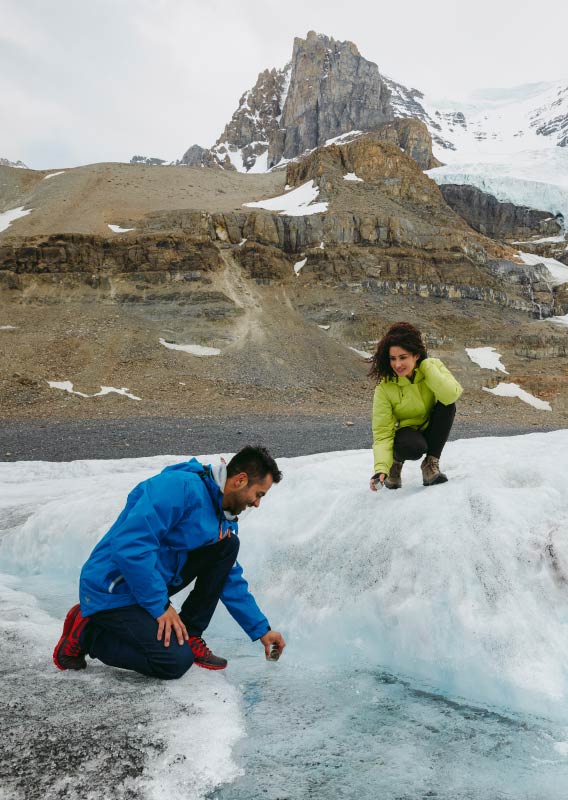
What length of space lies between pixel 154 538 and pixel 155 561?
120mm

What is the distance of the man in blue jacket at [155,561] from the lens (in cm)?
257

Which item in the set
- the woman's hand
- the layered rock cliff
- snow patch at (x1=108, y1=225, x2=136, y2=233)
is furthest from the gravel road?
the layered rock cliff

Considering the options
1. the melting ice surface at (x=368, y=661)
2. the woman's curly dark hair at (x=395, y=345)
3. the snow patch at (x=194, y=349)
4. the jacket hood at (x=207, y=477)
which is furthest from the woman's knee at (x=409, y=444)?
the snow patch at (x=194, y=349)

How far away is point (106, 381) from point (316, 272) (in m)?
17.9

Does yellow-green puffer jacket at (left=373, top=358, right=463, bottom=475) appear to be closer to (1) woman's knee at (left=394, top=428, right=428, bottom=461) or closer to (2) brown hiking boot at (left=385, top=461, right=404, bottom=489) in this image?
(1) woman's knee at (left=394, top=428, right=428, bottom=461)

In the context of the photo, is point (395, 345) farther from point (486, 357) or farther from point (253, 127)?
point (253, 127)

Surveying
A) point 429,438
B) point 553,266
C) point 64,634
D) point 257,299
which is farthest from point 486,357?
point 64,634

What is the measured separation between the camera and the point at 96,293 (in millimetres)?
31531

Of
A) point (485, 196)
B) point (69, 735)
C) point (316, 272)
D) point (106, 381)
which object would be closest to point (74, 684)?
point (69, 735)

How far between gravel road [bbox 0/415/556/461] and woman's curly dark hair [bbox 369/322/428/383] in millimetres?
7732

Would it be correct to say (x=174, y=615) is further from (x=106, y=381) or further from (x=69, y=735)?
(x=106, y=381)

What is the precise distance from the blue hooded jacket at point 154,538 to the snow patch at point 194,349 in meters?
24.8

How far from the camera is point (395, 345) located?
4012 millimetres

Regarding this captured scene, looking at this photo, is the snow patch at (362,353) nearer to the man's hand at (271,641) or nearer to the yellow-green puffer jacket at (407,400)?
the yellow-green puffer jacket at (407,400)
